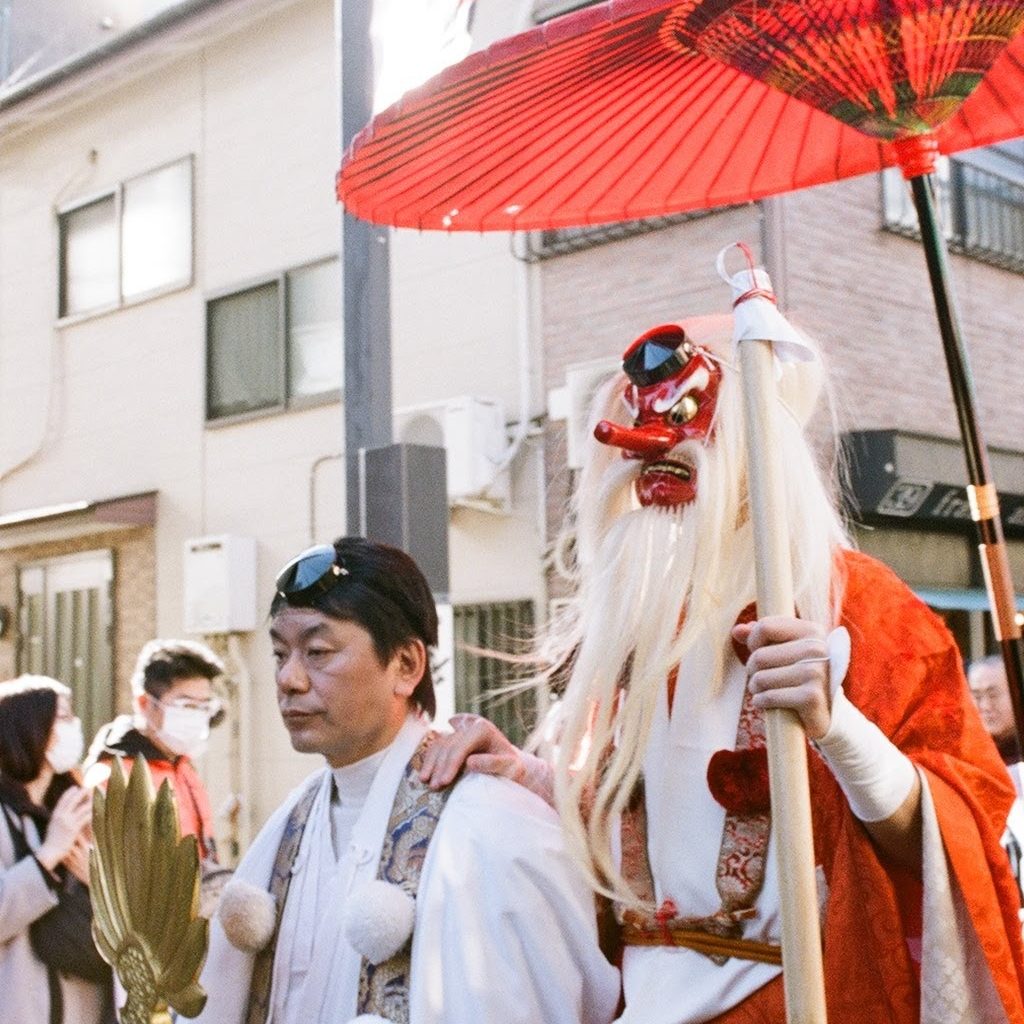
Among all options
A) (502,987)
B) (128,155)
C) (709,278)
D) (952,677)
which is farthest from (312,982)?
(128,155)

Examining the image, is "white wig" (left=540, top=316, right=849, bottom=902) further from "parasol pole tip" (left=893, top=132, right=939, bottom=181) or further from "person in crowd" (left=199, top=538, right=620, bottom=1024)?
"parasol pole tip" (left=893, top=132, right=939, bottom=181)

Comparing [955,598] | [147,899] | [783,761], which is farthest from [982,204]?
[783,761]

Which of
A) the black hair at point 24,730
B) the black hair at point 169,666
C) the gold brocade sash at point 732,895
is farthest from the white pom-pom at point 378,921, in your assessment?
the black hair at point 169,666

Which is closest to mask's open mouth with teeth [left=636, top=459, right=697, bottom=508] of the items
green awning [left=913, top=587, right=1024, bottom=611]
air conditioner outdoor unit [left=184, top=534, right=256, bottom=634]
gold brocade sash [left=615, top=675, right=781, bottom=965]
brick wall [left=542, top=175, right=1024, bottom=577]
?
gold brocade sash [left=615, top=675, right=781, bottom=965]

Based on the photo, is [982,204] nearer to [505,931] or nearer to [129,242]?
[129,242]

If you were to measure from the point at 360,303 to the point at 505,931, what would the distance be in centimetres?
267

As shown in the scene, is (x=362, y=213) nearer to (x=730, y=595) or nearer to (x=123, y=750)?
(x=730, y=595)

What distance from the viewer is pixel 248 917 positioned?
92.6 inches

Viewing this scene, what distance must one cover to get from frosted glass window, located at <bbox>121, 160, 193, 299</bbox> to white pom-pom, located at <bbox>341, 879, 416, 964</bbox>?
10.3 meters

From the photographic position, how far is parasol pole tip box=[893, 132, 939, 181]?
2.25 meters

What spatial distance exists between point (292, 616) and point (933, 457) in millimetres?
7293

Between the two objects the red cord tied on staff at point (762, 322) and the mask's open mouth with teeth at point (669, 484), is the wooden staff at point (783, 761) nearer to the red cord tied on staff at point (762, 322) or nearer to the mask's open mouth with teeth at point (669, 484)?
the red cord tied on staff at point (762, 322)

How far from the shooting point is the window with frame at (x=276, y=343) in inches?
421

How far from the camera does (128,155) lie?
12.4 metres
